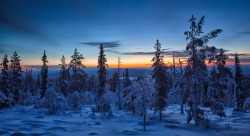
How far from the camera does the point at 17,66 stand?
57.0 metres

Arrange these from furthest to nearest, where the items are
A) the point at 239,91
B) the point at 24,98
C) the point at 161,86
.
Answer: the point at 24,98 < the point at 239,91 < the point at 161,86

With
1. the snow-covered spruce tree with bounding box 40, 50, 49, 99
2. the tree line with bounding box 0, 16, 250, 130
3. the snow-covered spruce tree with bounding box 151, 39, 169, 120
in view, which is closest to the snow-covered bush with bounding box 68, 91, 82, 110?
the tree line with bounding box 0, 16, 250, 130

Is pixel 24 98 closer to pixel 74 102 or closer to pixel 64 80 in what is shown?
pixel 64 80

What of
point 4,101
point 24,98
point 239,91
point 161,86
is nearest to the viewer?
point 161,86

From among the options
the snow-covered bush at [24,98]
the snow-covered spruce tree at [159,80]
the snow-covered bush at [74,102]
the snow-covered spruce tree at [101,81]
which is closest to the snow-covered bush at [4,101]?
the snow-covered bush at [24,98]

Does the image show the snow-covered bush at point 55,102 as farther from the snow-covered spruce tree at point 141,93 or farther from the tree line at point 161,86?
the snow-covered spruce tree at point 141,93

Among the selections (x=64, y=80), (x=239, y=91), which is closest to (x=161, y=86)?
(x=239, y=91)

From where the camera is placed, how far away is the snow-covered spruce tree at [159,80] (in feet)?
122

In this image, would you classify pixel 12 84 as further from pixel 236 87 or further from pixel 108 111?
pixel 236 87

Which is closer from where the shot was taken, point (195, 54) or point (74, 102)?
point (195, 54)

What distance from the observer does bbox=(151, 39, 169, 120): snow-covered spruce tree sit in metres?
37.1

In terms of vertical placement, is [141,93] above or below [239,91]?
above

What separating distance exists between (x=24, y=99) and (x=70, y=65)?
24.8m

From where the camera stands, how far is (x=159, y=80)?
3797 centimetres
